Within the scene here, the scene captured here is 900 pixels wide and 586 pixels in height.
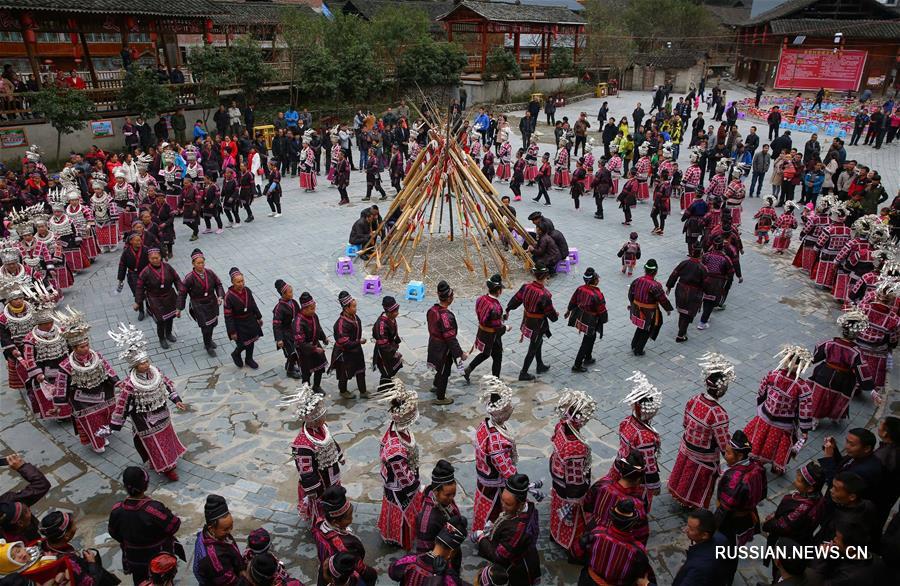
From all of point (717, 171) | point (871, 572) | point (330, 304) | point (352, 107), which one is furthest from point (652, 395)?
point (352, 107)

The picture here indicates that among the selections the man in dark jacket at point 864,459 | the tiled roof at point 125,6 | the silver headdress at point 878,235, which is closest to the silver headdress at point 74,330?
the man in dark jacket at point 864,459

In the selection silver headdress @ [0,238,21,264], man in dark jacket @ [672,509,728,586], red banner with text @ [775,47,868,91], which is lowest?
man in dark jacket @ [672,509,728,586]

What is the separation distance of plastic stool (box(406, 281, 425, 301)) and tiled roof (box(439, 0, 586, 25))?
25.0 m

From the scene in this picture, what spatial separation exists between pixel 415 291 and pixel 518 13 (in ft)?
89.9

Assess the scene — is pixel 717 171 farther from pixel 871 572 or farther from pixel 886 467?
pixel 871 572

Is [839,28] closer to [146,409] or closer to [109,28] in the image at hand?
[109,28]

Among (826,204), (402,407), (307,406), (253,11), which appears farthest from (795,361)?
(253,11)

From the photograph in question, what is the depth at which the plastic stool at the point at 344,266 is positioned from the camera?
486 inches

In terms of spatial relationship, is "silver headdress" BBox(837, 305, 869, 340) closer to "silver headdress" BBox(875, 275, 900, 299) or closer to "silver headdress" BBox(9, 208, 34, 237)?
"silver headdress" BBox(875, 275, 900, 299)

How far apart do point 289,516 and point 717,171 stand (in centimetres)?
1279

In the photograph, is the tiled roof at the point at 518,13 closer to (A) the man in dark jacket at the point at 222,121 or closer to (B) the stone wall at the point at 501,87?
(B) the stone wall at the point at 501,87

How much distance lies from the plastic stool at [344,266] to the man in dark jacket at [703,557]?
920cm

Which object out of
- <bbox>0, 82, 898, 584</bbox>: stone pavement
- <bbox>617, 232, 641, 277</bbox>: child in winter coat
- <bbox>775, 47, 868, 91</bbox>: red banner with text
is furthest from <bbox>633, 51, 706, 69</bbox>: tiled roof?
<bbox>617, 232, 641, 277</bbox>: child in winter coat

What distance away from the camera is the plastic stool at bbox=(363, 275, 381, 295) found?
11.5 m
